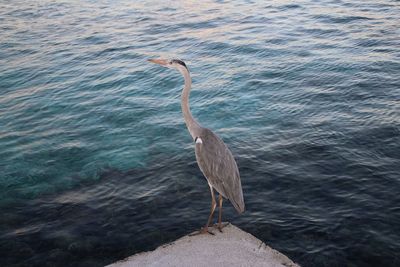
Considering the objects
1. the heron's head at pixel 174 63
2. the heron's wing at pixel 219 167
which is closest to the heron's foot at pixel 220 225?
the heron's wing at pixel 219 167

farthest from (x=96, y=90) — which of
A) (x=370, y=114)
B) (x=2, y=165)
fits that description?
(x=370, y=114)

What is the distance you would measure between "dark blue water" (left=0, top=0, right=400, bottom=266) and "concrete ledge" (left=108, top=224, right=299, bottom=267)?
900 millimetres

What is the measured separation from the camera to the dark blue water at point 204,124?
9367 millimetres

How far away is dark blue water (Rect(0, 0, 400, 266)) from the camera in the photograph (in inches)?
369

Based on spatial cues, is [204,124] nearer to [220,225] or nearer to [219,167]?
[219,167]

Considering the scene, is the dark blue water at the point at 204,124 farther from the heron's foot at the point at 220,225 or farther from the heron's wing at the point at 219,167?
the heron's wing at the point at 219,167

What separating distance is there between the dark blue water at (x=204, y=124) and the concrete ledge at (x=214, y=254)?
0.90 m

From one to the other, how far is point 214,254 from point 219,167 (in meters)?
1.64

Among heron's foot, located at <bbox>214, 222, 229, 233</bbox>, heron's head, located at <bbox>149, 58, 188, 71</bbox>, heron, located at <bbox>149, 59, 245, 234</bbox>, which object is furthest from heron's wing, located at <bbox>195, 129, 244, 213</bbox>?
heron's head, located at <bbox>149, 58, 188, 71</bbox>

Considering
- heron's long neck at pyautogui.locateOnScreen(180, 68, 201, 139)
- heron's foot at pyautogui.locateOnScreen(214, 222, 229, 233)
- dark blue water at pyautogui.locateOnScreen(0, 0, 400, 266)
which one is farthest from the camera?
dark blue water at pyautogui.locateOnScreen(0, 0, 400, 266)

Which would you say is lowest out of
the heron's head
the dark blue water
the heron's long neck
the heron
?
the dark blue water

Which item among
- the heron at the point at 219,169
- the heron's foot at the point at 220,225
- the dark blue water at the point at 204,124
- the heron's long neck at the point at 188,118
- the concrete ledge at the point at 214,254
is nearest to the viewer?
the concrete ledge at the point at 214,254

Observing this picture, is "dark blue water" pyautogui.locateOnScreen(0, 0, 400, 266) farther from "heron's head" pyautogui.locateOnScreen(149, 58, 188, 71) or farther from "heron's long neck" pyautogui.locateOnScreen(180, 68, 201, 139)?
"heron's head" pyautogui.locateOnScreen(149, 58, 188, 71)

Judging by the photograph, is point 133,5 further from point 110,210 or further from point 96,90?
point 110,210
